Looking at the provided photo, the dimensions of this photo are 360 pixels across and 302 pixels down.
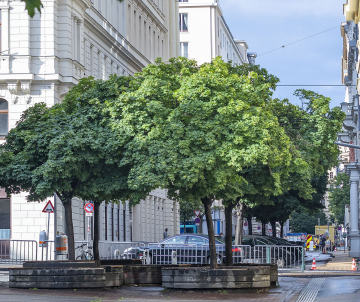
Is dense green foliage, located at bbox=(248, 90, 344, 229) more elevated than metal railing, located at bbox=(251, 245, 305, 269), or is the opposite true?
dense green foliage, located at bbox=(248, 90, 344, 229)

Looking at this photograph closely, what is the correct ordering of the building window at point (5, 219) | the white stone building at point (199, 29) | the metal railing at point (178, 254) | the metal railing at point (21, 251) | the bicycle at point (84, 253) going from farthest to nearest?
the white stone building at point (199, 29) → the building window at point (5, 219) → the bicycle at point (84, 253) → the metal railing at point (21, 251) → the metal railing at point (178, 254)

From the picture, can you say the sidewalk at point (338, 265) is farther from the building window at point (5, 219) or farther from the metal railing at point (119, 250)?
the building window at point (5, 219)

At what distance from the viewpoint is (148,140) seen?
792 inches

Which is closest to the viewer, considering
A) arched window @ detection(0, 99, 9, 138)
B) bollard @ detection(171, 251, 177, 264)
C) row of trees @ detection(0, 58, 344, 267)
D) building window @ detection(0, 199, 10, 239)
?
row of trees @ detection(0, 58, 344, 267)

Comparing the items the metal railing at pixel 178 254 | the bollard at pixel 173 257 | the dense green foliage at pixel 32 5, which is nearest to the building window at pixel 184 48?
the metal railing at pixel 178 254

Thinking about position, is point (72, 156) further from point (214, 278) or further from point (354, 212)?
point (354, 212)

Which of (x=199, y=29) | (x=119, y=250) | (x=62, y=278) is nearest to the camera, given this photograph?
(x=62, y=278)

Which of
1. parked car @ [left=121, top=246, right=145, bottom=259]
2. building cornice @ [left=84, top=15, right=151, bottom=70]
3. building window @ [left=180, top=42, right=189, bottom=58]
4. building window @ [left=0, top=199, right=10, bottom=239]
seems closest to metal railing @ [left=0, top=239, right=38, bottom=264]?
parked car @ [left=121, top=246, right=145, bottom=259]

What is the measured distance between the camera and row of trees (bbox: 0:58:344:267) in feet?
65.5

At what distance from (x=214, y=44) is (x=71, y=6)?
56324 millimetres

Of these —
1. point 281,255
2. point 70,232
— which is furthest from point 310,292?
point 281,255

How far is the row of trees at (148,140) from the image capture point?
20.0 meters

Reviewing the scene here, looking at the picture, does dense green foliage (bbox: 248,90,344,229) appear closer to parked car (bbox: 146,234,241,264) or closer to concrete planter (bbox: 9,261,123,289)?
parked car (bbox: 146,234,241,264)

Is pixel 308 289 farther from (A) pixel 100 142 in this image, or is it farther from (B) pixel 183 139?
(A) pixel 100 142
